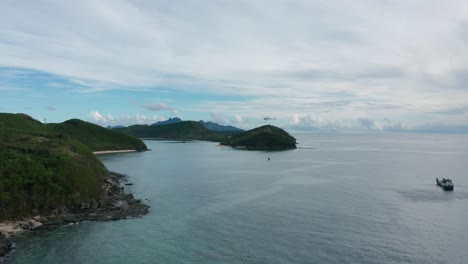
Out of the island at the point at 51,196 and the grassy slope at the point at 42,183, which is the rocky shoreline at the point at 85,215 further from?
the grassy slope at the point at 42,183

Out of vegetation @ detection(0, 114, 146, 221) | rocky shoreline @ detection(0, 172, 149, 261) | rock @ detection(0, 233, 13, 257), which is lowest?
rock @ detection(0, 233, 13, 257)

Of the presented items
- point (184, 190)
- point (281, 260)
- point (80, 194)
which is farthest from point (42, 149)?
point (281, 260)

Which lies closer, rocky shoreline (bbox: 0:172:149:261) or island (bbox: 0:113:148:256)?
rocky shoreline (bbox: 0:172:149:261)

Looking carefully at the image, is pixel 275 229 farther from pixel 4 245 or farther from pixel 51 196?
pixel 51 196

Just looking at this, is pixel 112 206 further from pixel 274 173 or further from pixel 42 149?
pixel 274 173

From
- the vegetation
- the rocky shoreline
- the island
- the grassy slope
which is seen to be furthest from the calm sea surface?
the grassy slope

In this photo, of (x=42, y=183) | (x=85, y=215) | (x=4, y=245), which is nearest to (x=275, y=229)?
(x=85, y=215)

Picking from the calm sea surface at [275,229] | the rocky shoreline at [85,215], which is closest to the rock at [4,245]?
the rocky shoreline at [85,215]

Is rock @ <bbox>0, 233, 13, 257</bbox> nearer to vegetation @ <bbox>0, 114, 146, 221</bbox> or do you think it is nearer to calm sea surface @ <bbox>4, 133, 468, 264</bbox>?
calm sea surface @ <bbox>4, 133, 468, 264</bbox>
